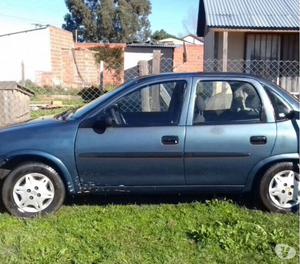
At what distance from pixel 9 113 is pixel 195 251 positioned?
18.7 feet

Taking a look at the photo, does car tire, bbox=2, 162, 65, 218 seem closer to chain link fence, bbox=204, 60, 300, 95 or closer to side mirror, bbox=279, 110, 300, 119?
side mirror, bbox=279, 110, 300, 119

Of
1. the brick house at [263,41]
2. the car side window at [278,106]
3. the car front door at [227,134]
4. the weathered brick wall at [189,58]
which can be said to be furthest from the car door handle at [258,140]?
the weathered brick wall at [189,58]

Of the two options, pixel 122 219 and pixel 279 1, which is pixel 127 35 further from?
pixel 122 219

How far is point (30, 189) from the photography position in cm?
473

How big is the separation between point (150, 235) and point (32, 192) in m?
1.35

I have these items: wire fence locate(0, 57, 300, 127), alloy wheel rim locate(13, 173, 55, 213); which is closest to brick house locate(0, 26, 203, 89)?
wire fence locate(0, 57, 300, 127)

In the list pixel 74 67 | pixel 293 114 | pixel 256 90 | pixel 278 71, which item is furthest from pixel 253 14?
pixel 74 67

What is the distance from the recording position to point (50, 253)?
12.7 ft

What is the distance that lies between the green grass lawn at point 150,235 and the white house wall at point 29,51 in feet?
74.4

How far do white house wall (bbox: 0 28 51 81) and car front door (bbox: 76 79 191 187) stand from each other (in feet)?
73.9

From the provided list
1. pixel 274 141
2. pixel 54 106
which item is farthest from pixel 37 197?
pixel 54 106

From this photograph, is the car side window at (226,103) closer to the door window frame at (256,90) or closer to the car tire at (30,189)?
the door window frame at (256,90)

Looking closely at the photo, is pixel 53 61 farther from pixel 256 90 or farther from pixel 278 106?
pixel 278 106

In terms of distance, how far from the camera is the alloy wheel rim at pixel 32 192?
4.73 m
